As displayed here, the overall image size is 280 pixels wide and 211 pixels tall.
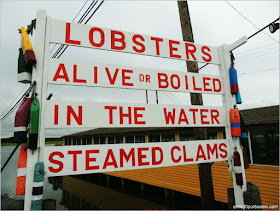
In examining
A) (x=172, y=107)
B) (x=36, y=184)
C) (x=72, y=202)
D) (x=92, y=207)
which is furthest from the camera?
(x=72, y=202)

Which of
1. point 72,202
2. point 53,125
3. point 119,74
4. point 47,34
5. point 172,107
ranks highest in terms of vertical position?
point 47,34

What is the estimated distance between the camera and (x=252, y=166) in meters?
9.35

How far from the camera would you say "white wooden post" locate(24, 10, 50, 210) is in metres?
2.18

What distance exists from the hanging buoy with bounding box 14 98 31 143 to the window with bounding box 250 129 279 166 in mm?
9807

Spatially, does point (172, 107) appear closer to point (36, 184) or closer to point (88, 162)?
point (88, 162)

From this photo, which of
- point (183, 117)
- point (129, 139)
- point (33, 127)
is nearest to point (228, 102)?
point (183, 117)

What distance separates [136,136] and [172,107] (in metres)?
13.0

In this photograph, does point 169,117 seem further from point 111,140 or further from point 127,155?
point 111,140

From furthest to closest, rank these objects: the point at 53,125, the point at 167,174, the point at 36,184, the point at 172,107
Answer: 1. the point at 167,174
2. the point at 172,107
3. the point at 53,125
4. the point at 36,184

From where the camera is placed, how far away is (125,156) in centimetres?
262

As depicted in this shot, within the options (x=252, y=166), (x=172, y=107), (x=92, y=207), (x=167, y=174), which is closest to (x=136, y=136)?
(x=167, y=174)

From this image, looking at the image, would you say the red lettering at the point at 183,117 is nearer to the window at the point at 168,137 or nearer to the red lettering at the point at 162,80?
the red lettering at the point at 162,80

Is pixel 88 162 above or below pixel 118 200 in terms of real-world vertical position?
above

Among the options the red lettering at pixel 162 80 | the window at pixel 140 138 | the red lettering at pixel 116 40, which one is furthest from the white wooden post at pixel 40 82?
the window at pixel 140 138
